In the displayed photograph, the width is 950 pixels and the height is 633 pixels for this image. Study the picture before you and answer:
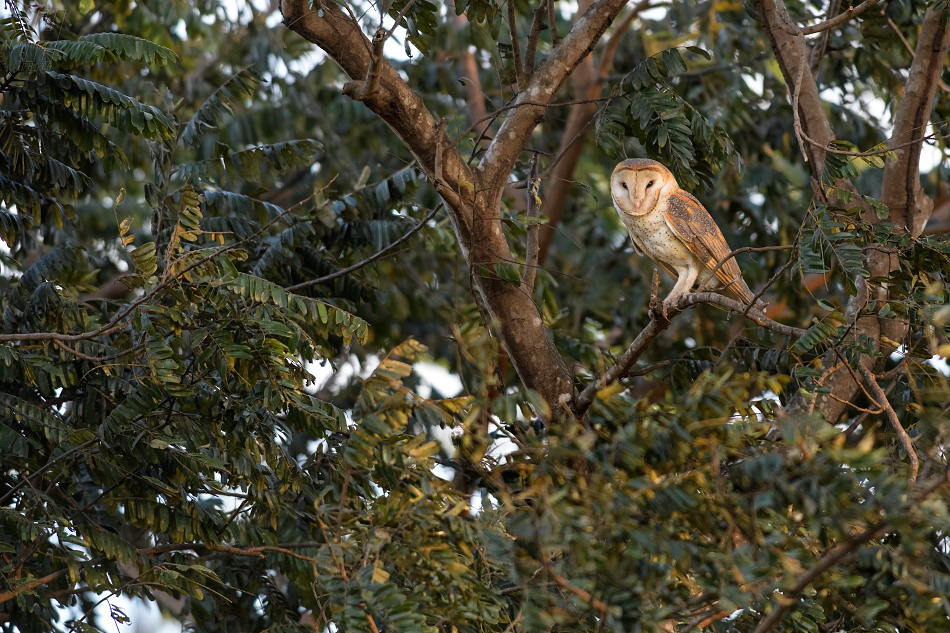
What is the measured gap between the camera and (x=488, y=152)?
13.5 ft

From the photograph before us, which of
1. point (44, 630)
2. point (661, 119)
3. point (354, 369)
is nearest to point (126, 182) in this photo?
point (354, 369)

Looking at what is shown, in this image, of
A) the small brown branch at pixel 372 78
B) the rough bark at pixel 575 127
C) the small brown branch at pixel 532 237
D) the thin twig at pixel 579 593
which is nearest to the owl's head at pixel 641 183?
the small brown branch at pixel 532 237

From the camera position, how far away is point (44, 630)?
3.86 metres

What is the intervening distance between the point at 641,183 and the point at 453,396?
1.36 metres

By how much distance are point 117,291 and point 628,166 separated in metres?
3.75

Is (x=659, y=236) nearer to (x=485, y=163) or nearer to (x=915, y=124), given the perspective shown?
(x=485, y=163)

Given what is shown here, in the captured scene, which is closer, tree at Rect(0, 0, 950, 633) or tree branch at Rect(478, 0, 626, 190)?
tree at Rect(0, 0, 950, 633)

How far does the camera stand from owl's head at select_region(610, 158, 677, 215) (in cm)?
459

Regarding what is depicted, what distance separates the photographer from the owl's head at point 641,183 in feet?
15.0

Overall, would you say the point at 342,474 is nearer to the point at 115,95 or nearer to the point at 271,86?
the point at 115,95

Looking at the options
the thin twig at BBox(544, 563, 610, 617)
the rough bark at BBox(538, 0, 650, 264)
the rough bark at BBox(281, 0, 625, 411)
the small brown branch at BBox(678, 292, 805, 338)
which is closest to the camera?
the thin twig at BBox(544, 563, 610, 617)

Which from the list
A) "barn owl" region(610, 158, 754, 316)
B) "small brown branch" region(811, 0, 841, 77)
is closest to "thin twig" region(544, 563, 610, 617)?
"barn owl" region(610, 158, 754, 316)

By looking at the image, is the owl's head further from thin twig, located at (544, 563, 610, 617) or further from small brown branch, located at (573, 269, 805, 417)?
thin twig, located at (544, 563, 610, 617)

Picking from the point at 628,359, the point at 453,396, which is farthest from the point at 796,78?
the point at 453,396
